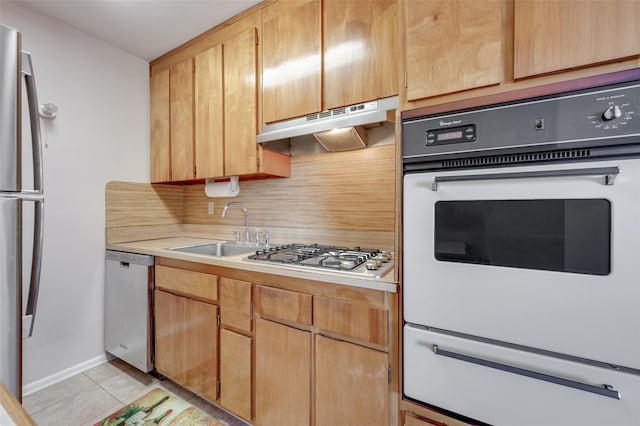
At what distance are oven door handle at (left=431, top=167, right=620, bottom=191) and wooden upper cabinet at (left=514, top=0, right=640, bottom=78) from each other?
0.98ft

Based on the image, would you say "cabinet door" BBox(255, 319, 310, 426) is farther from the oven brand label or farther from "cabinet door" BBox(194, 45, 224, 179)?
"cabinet door" BBox(194, 45, 224, 179)

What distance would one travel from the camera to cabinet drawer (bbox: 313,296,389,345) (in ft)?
3.52

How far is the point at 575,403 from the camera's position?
30.8 inches

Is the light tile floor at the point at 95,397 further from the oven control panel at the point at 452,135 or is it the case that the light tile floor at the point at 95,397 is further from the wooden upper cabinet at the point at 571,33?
the wooden upper cabinet at the point at 571,33

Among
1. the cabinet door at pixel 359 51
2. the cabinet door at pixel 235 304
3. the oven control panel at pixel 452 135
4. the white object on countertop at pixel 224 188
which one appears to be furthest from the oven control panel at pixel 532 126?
the white object on countertop at pixel 224 188

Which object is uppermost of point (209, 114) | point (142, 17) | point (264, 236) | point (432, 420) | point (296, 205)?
point (142, 17)

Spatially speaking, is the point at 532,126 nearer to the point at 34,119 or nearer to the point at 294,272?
the point at 294,272

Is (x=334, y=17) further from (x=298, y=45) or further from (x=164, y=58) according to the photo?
(x=164, y=58)

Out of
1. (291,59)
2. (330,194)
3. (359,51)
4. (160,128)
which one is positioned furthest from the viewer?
(160,128)

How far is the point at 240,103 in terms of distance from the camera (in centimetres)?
184

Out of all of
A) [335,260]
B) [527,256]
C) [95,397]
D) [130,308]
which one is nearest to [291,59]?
[335,260]

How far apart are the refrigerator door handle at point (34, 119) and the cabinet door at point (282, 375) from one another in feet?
3.82

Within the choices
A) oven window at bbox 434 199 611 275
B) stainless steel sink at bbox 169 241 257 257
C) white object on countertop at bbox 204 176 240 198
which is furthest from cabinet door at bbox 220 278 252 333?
oven window at bbox 434 199 611 275

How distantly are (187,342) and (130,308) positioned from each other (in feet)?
2.09
